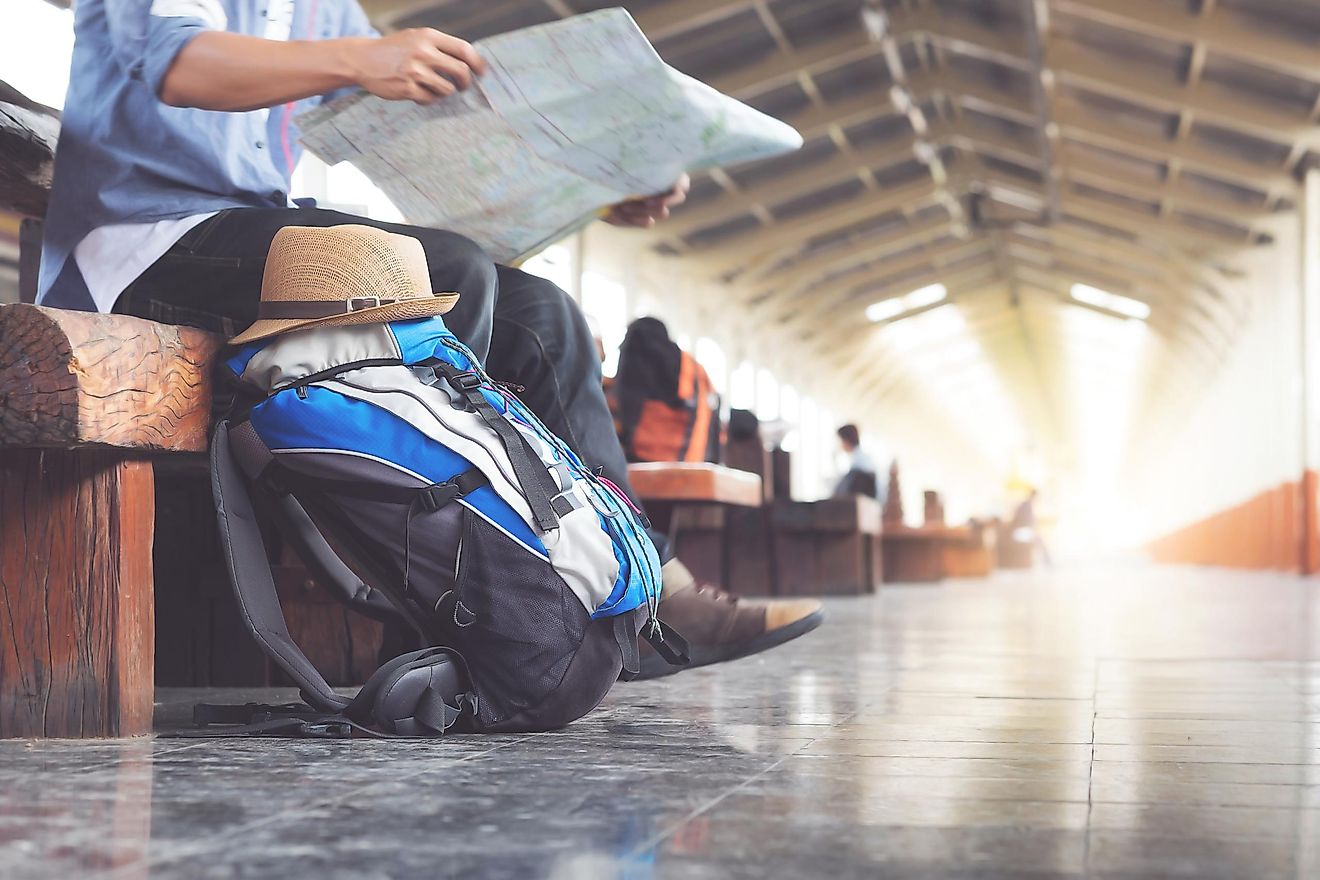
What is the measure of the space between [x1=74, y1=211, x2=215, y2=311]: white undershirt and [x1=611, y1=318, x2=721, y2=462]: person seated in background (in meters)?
3.19

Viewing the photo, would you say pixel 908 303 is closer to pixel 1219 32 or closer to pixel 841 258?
pixel 841 258

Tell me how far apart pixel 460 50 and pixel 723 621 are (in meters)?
0.89

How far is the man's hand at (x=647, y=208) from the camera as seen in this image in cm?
213

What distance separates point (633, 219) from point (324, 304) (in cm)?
62

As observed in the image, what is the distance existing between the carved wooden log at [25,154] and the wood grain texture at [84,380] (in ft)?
2.04

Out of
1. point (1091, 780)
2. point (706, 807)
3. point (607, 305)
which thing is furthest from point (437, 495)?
point (607, 305)

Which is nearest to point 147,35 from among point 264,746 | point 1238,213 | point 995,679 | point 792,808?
point 264,746

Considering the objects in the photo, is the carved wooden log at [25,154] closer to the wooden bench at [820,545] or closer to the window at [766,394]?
the wooden bench at [820,545]

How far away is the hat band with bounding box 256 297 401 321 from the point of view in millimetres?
1712

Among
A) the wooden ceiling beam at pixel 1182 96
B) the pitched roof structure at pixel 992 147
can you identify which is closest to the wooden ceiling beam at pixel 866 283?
the pitched roof structure at pixel 992 147

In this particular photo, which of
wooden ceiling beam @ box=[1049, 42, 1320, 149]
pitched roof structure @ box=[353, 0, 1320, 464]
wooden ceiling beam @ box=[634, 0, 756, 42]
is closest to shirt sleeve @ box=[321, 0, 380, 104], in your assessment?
pitched roof structure @ box=[353, 0, 1320, 464]

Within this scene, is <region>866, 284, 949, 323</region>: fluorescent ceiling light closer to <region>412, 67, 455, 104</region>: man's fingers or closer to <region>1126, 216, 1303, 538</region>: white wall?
<region>1126, 216, 1303, 538</region>: white wall

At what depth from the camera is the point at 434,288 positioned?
188 cm

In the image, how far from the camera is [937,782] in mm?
1329
